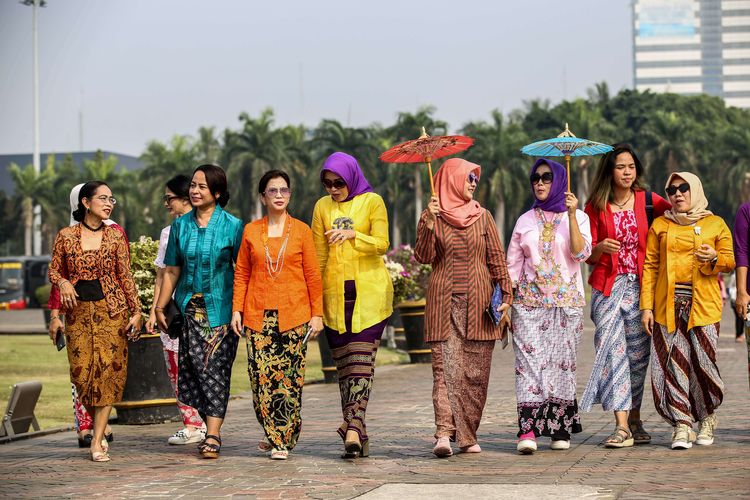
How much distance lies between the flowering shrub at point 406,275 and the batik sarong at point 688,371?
925cm

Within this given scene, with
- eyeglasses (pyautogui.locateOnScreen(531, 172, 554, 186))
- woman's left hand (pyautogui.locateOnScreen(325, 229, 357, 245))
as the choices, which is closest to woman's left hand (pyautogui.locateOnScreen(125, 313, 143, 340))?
woman's left hand (pyautogui.locateOnScreen(325, 229, 357, 245))

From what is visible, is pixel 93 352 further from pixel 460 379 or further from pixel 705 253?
pixel 705 253

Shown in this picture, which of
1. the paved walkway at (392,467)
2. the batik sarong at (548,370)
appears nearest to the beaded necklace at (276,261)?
the paved walkway at (392,467)

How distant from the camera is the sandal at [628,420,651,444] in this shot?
8.48 metres

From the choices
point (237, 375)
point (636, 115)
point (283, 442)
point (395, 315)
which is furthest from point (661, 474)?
point (636, 115)

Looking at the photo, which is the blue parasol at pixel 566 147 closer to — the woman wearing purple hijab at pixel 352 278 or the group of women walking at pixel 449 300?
the group of women walking at pixel 449 300

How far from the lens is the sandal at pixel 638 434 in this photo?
334 inches

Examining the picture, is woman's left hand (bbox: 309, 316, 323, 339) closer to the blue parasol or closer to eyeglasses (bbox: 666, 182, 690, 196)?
the blue parasol

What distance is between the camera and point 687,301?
8.29m

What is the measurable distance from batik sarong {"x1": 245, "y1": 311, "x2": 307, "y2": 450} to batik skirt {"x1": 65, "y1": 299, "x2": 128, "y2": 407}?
42.0 inches

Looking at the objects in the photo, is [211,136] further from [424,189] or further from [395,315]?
[395,315]

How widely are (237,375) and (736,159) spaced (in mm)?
62893

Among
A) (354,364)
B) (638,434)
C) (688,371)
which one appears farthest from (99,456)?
(688,371)

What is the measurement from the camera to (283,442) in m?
8.06
